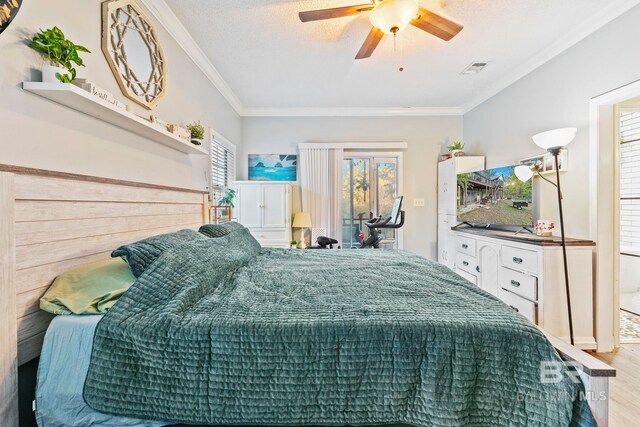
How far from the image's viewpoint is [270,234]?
3.75m

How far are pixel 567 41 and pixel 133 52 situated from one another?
3.59m

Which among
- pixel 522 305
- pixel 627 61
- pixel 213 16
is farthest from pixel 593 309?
pixel 213 16

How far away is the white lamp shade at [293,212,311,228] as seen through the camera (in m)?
4.03

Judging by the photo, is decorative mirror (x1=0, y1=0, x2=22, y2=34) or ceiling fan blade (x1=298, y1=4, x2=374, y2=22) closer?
decorative mirror (x1=0, y1=0, x2=22, y2=34)

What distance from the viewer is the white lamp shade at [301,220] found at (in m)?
4.03

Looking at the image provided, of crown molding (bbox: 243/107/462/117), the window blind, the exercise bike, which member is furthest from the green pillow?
the window blind

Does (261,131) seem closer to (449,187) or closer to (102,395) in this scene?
(449,187)

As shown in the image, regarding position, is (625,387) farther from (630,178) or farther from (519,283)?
(630,178)

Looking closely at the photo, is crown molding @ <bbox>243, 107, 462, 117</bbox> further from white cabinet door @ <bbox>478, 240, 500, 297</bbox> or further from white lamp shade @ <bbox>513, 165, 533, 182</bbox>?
white cabinet door @ <bbox>478, 240, 500, 297</bbox>

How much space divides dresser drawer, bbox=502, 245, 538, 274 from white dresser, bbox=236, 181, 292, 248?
2544 mm

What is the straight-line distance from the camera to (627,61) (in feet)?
6.47

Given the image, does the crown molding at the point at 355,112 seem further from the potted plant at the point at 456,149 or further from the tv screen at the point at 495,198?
the tv screen at the point at 495,198

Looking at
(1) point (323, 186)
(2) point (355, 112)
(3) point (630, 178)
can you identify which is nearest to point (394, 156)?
(2) point (355, 112)

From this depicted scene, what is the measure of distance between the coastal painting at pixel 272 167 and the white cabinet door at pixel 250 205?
61 centimetres
